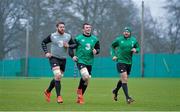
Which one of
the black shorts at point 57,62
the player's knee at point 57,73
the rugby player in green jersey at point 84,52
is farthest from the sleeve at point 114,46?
the player's knee at point 57,73

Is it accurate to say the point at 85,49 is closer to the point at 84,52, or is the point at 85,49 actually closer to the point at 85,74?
the point at 84,52

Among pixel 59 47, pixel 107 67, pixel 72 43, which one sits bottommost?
pixel 107 67

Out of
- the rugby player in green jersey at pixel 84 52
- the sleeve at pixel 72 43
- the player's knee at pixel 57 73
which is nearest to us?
the player's knee at pixel 57 73

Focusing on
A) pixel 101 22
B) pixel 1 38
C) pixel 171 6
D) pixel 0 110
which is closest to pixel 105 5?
pixel 101 22

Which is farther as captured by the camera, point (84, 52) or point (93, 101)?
point (93, 101)

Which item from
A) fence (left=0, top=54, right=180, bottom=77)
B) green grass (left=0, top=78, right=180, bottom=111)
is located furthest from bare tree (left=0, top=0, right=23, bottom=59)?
green grass (left=0, top=78, right=180, bottom=111)

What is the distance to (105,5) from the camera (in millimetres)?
65125

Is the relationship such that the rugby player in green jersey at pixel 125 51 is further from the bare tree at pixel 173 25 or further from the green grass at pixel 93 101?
the bare tree at pixel 173 25

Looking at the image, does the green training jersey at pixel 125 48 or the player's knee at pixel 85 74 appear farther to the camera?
the green training jersey at pixel 125 48

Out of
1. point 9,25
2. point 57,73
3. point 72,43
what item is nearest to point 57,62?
point 57,73

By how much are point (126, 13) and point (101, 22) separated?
11.9 ft

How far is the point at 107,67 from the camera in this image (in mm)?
56062

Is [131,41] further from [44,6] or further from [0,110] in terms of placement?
[44,6]

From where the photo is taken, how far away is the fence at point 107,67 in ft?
169
